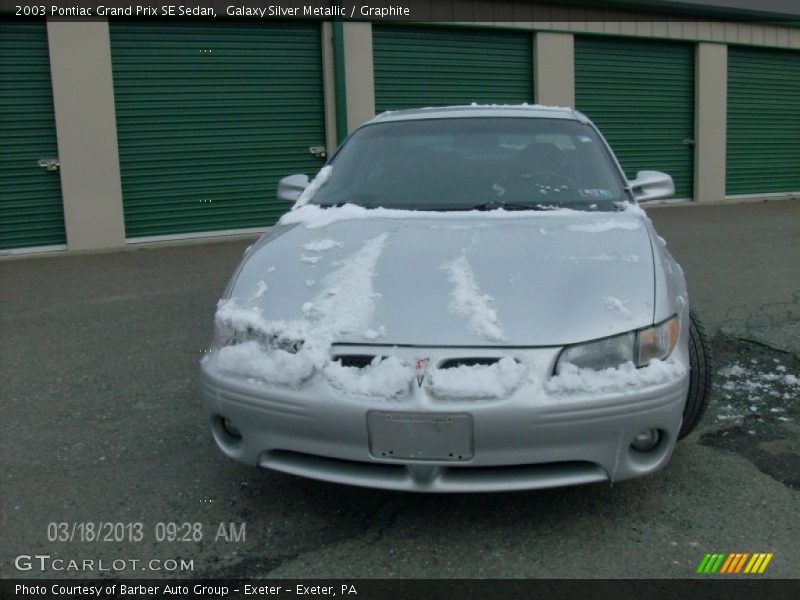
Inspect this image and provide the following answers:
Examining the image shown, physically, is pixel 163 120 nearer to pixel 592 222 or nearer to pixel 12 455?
pixel 12 455

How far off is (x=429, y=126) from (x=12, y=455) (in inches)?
103

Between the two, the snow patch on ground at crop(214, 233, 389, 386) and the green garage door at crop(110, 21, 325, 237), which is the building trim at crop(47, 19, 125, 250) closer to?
the green garage door at crop(110, 21, 325, 237)

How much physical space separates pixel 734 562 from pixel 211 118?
29.2 ft

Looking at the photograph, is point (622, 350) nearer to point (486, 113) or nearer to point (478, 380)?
point (478, 380)

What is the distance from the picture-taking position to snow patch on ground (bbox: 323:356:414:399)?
8.70ft

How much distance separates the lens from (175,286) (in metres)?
7.64

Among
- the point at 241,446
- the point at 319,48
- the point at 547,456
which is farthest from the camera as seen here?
the point at 319,48

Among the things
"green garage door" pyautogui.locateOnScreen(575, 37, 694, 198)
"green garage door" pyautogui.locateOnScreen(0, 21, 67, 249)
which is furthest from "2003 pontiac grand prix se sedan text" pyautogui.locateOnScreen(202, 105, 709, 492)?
"green garage door" pyautogui.locateOnScreen(575, 37, 694, 198)

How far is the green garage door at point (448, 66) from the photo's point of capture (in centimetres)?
1138

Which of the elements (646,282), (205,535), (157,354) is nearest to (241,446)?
(205,535)

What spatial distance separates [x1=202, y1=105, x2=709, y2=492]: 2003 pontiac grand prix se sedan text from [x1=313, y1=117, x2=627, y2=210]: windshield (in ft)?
1.08

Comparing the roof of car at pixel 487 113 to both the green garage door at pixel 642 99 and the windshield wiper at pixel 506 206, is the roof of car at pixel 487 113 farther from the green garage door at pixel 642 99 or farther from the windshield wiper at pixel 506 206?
the green garage door at pixel 642 99

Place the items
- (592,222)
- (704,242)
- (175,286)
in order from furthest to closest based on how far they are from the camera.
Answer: (704,242) → (175,286) → (592,222)

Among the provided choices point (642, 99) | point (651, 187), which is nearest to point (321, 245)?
point (651, 187)
